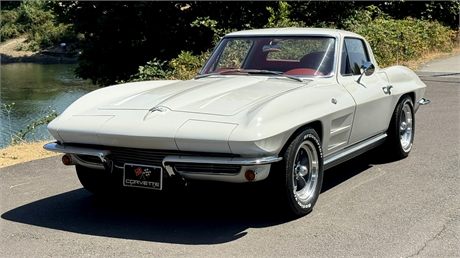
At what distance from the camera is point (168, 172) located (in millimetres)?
4504

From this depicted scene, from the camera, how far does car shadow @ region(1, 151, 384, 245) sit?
14.9 ft

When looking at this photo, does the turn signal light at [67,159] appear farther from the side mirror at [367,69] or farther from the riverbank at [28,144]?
the side mirror at [367,69]

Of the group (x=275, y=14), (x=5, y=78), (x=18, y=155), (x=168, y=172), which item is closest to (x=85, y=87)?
(x=5, y=78)

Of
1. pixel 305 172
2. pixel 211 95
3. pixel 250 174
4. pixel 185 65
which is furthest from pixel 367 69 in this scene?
pixel 185 65

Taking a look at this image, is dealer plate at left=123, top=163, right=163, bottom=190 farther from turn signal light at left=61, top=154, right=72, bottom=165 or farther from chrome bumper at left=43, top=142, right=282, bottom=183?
turn signal light at left=61, top=154, right=72, bottom=165

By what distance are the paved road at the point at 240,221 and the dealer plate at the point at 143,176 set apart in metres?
0.35

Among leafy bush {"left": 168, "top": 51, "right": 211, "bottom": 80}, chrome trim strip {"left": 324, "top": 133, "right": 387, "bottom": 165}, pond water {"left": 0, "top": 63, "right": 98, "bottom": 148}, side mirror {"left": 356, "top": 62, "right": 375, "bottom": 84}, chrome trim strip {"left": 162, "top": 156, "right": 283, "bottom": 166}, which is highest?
side mirror {"left": 356, "top": 62, "right": 375, "bottom": 84}

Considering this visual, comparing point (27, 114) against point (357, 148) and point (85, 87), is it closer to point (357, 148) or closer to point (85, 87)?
point (85, 87)

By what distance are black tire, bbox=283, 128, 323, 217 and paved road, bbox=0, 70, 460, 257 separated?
14cm

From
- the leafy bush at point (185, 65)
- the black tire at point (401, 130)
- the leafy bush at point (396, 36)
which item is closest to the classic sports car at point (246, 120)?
the black tire at point (401, 130)

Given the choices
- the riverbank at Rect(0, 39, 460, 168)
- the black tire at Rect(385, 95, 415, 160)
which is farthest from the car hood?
the riverbank at Rect(0, 39, 460, 168)

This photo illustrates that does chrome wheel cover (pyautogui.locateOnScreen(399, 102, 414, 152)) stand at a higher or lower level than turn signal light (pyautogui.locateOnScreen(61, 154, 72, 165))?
lower

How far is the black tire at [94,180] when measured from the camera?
5.38 metres

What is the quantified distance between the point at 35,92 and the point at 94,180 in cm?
2196
